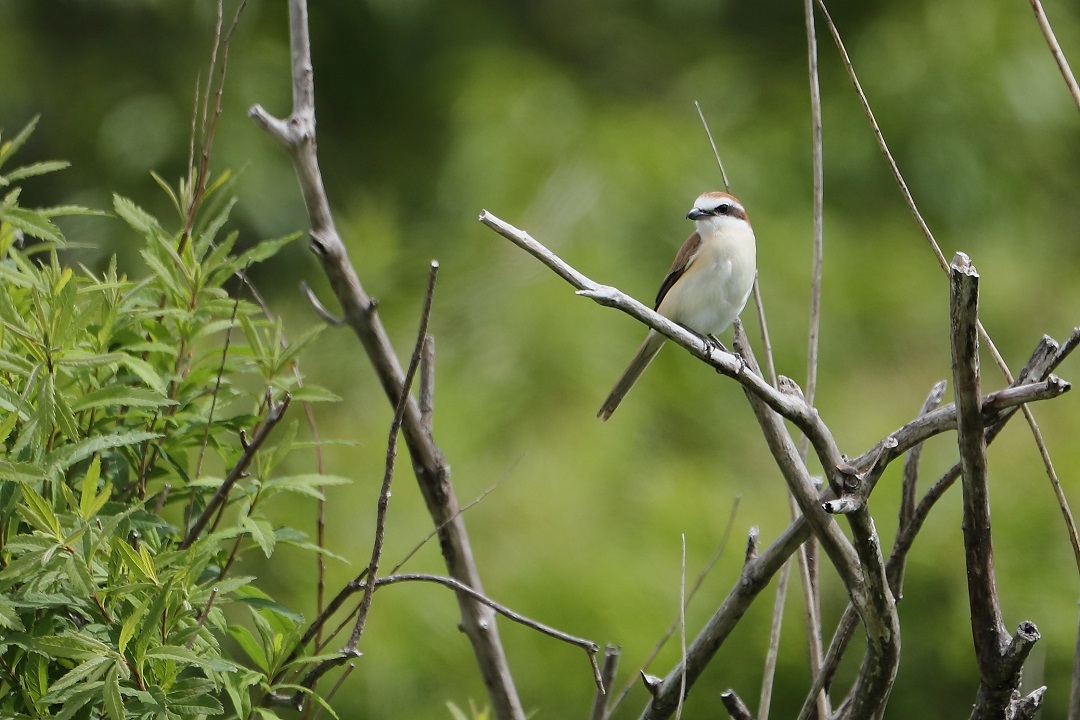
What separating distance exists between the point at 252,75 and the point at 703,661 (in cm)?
468

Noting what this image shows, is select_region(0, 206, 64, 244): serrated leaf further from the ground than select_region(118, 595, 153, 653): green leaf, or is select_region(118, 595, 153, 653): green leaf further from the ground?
select_region(0, 206, 64, 244): serrated leaf

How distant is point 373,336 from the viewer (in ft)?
5.26

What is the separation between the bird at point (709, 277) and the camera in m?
2.57

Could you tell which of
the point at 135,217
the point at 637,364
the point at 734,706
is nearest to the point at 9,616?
the point at 135,217

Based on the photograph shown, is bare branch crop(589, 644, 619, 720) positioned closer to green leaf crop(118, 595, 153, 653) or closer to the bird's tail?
green leaf crop(118, 595, 153, 653)

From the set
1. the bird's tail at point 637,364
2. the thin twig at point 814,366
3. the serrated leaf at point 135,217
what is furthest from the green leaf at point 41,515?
the bird's tail at point 637,364

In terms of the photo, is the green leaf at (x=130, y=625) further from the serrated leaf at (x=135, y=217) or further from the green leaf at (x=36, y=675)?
the serrated leaf at (x=135, y=217)

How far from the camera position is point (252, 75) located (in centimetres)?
538

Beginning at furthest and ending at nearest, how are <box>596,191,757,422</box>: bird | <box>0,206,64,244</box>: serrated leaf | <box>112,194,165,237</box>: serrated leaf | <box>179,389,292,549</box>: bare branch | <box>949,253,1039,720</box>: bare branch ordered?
<box>596,191,757,422</box>: bird → <box>112,194,165,237</box>: serrated leaf → <box>0,206,64,244</box>: serrated leaf → <box>179,389,292,549</box>: bare branch → <box>949,253,1039,720</box>: bare branch

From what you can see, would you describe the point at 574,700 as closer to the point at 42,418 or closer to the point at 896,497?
the point at 896,497

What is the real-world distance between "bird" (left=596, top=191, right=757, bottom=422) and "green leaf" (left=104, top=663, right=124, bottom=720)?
145 centimetres

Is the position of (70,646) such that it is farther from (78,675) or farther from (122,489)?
(122,489)

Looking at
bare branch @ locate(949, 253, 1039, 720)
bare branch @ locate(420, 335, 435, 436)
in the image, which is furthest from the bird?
bare branch @ locate(949, 253, 1039, 720)

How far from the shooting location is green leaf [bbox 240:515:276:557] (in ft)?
4.20
